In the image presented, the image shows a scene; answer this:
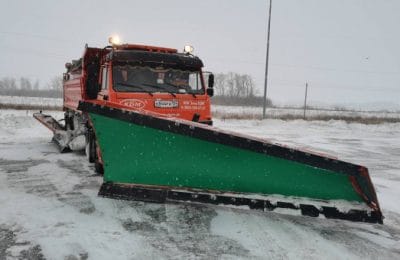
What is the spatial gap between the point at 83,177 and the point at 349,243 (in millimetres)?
4413

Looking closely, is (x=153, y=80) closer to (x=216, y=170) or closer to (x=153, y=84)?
(x=153, y=84)

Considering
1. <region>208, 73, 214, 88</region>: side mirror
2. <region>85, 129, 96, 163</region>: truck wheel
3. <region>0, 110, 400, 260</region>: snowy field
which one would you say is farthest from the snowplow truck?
<region>208, 73, 214, 88</region>: side mirror

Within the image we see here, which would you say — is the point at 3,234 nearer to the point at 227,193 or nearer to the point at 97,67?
the point at 227,193

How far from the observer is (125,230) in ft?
12.7

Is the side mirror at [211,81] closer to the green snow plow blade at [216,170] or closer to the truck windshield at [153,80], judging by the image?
the truck windshield at [153,80]

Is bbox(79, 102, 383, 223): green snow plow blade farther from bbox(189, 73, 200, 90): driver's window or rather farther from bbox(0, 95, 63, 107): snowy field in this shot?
bbox(0, 95, 63, 107): snowy field

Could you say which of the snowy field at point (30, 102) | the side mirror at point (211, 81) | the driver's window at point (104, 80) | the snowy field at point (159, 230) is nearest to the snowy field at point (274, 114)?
the snowy field at point (30, 102)

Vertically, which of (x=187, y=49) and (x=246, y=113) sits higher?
(x=187, y=49)

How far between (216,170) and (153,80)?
277cm

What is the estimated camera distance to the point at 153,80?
6355 mm

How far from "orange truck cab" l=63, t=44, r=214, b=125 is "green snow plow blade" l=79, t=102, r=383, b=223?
1705mm

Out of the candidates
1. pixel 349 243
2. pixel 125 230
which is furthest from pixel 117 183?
pixel 349 243

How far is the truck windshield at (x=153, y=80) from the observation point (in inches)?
243

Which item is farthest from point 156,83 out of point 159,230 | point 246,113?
point 246,113
